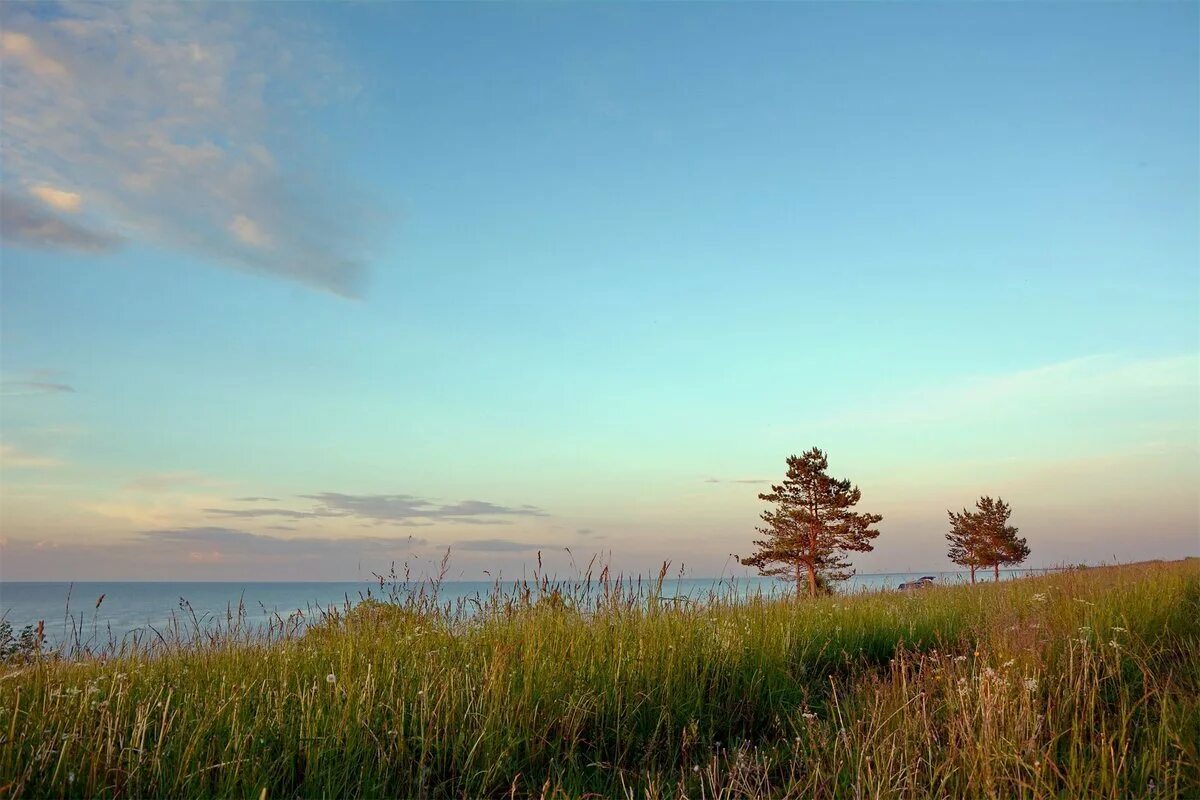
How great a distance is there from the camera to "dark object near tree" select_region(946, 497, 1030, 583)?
53.7 meters

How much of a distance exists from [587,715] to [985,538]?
184ft

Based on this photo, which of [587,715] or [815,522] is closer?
[587,715]

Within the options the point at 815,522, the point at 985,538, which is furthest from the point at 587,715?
the point at 985,538

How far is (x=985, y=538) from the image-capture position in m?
53.6

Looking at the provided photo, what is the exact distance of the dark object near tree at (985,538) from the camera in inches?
2115

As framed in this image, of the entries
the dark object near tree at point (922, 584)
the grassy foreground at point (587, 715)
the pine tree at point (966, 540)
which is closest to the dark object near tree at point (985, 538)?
the pine tree at point (966, 540)

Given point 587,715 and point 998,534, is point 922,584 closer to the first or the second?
point 587,715

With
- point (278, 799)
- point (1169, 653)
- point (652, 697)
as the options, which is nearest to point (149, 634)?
point (278, 799)

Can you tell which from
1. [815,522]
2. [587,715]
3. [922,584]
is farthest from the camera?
[815,522]

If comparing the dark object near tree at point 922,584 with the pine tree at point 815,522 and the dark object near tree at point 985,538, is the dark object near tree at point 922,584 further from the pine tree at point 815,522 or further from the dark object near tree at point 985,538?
the dark object near tree at point 985,538

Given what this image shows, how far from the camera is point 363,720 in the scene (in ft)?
15.9

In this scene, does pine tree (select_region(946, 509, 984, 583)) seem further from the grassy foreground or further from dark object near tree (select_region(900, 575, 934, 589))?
the grassy foreground

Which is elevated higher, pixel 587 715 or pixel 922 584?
pixel 587 715

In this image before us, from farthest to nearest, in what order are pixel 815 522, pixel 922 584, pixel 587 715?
pixel 815 522 < pixel 922 584 < pixel 587 715
